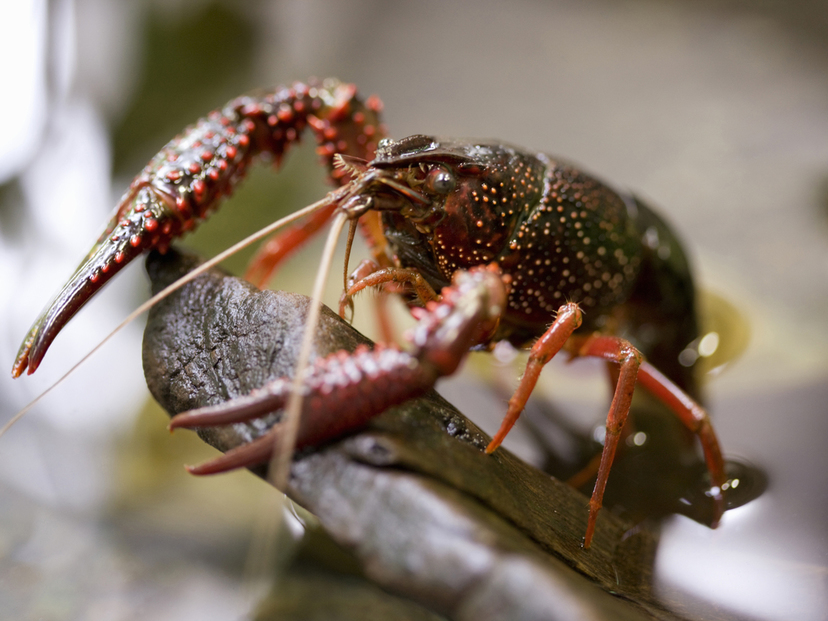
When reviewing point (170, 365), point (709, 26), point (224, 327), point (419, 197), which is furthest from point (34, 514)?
point (709, 26)

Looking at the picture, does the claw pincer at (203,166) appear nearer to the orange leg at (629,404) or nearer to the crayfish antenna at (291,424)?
the crayfish antenna at (291,424)

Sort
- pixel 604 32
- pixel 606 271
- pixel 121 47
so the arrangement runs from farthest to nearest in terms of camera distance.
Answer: pixel 604 32 < pixel 121 47 < pixel 606 271

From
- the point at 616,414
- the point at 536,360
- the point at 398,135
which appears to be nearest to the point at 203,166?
Answer: the point at 536,360

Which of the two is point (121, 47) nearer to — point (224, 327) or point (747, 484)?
point (224, 327)

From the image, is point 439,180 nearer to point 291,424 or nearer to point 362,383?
point 362,383

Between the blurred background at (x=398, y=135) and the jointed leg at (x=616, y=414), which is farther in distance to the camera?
the blurred background at (x=398, y=135)

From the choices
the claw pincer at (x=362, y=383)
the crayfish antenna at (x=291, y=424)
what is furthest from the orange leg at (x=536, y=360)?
the crayfish antenna at (x=291, y=424)

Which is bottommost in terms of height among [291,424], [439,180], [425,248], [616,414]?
[291,424]
